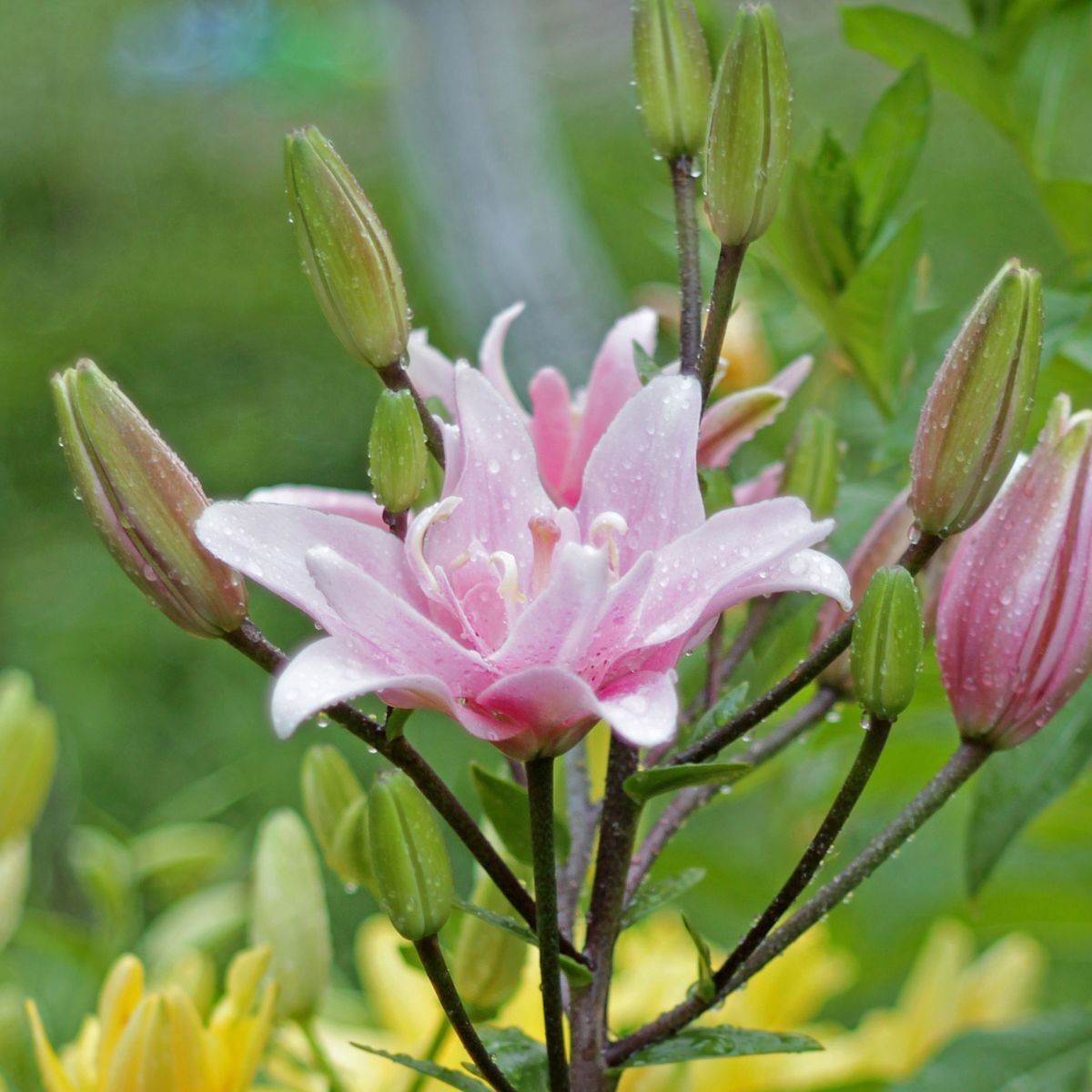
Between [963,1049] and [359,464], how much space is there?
230cm

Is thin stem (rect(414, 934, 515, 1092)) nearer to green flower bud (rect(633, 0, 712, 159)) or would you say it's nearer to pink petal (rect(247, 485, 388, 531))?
pink petal (rect(247, 485, 388, 531))

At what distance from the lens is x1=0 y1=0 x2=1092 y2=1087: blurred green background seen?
74 cm

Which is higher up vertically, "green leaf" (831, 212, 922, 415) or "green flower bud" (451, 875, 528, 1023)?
"green leaf" (831, 212, 922, 415)

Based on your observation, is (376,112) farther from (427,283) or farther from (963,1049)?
(963,1049)

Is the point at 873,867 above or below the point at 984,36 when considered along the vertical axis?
below

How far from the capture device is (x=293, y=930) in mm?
523

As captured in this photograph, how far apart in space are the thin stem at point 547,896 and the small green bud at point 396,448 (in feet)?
0.25

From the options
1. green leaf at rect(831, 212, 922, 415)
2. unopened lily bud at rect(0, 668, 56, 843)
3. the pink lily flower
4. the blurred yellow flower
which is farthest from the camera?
unopened lily bud at rect(0, 668, 56, 843)

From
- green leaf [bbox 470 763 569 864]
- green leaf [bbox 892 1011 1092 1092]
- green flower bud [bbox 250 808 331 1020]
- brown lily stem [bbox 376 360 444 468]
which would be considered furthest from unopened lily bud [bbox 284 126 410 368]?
green leaf [bbox 892 1011 1092 1092]

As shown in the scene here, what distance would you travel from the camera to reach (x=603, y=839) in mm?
385

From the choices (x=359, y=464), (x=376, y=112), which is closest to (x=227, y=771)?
(x=359, y=464)

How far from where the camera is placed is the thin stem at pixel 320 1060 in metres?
0.49

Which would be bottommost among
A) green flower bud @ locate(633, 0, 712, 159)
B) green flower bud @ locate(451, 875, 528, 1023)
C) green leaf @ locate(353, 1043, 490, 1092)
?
green leaf @ locate(353, 1043, 490, 1092)

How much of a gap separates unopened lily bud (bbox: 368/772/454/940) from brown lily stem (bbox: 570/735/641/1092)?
0.05 m
